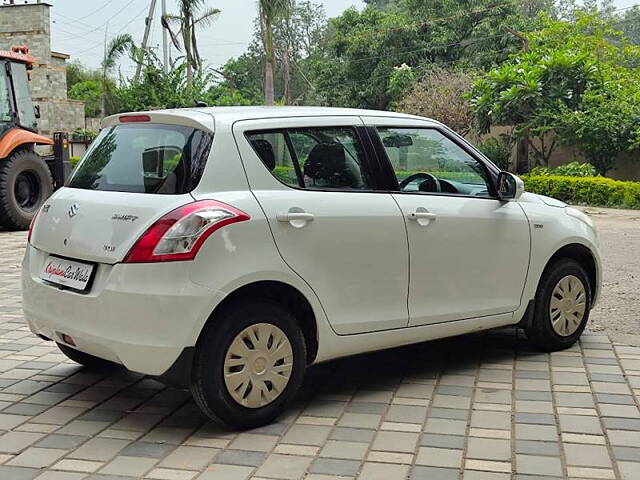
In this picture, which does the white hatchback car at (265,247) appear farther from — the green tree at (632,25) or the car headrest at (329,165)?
the green tree at (632,25)

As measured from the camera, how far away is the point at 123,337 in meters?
4.17

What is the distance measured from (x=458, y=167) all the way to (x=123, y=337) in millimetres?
2555

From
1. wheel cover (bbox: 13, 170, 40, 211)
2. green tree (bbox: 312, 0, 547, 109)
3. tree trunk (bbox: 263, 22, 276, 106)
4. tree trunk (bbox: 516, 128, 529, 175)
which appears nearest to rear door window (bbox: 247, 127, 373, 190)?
wheel cover (bbox: 13, 170, 40, 211)

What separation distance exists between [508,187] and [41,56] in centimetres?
3582

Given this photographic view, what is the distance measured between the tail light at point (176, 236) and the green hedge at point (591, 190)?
1767 centimetres

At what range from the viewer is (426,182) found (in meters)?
5.36

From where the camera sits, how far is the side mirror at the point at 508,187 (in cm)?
560

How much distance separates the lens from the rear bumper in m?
4.10

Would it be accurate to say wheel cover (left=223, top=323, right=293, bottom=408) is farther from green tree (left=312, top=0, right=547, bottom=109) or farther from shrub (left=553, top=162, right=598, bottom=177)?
green tree (left=312, top=0, right=547, bottom=109)

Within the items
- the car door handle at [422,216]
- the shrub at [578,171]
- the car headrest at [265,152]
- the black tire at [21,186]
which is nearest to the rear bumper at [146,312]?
the car headrest at [265,152]

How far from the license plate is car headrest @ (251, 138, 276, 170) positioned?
105cm

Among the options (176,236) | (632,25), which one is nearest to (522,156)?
(176,236)

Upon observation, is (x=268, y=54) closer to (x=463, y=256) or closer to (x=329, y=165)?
(x=463, y=256)

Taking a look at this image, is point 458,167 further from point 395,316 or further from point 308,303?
point 308,303
